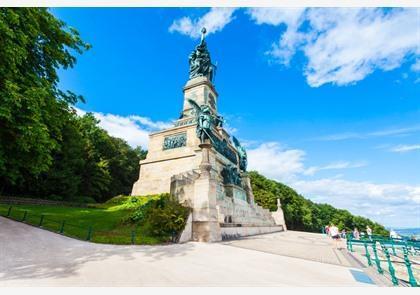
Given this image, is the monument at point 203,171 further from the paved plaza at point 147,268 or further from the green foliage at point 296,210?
the green foliage at point 296,210

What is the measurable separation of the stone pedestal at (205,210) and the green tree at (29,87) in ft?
25.3

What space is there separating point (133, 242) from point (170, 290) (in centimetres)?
685

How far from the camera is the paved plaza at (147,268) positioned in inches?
223

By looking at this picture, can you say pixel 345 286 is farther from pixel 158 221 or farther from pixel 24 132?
pixel 24 132

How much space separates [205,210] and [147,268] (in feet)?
23.1

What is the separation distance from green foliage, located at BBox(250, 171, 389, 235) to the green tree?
38881 millimetres

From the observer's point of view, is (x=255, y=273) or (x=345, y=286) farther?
(x=255, y=273)

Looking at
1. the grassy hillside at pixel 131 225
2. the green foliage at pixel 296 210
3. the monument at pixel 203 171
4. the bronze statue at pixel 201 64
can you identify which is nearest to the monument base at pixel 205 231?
the monument at pixel 203 171

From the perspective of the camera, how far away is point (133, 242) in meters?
11.1

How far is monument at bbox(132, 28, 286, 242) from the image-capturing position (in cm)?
1414

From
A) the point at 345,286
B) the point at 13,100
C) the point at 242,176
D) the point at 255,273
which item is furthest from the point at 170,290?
the point at 242,176

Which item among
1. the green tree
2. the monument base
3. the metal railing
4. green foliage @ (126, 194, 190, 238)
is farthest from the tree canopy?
the metal railing

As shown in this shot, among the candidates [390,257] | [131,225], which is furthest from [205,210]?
[390,257]

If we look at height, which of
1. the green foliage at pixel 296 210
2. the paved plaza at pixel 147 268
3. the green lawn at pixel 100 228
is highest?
the green foliage at pixel 296 210
